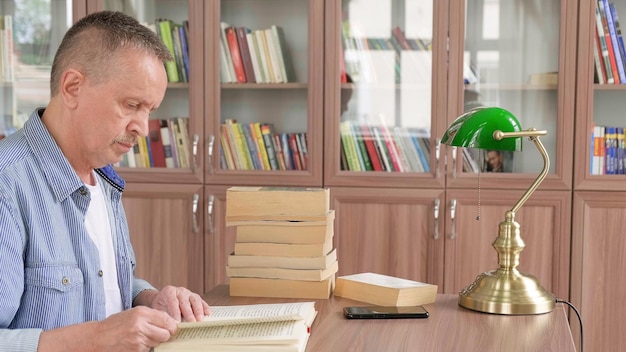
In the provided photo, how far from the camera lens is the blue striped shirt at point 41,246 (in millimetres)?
1379

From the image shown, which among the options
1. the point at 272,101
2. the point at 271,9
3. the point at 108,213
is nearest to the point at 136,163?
the point at 272,101

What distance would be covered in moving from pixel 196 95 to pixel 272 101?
1.05 ft

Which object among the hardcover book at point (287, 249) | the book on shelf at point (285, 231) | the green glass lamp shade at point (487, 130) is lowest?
the hardcover book at point (287, 249)

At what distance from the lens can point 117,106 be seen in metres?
1.58

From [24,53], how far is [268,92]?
1.10 m

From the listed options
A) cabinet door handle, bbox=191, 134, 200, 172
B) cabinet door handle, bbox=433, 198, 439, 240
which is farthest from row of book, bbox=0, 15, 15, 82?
cabinet door handle, bbox=433, 198, 439, 240

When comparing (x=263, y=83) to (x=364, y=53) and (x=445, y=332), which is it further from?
(x=445, y=332)

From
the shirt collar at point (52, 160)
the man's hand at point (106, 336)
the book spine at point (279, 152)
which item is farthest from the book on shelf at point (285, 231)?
the book spine at point (279, 152)

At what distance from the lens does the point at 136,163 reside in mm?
3422

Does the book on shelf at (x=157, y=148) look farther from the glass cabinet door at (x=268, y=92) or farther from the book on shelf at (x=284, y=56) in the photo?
the book on shelf at (x=284, y=56)

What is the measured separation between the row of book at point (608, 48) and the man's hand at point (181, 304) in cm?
204

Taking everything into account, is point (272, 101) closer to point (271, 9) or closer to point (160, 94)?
point (271, 9)

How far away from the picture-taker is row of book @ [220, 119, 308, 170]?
10.9ft

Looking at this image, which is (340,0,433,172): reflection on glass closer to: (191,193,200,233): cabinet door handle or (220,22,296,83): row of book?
(220,22,296,83): row of book
